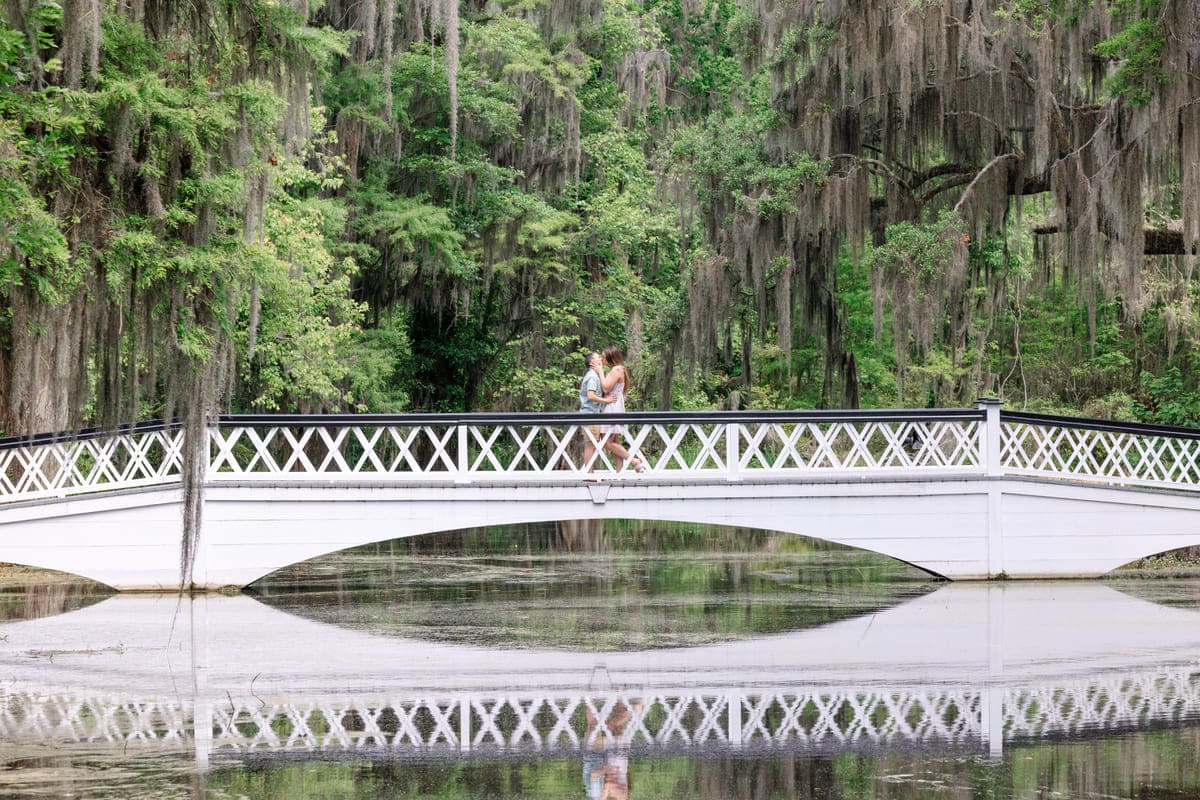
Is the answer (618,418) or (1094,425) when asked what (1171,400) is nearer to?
(1094,425)

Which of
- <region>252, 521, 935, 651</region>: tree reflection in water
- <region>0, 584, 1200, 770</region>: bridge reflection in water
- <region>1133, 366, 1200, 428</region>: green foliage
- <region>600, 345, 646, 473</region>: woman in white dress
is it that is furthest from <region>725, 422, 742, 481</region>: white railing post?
<region>1133, 366, 1200, 428</region>: green foliage

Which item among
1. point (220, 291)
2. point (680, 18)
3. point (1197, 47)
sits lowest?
point (220, 291)

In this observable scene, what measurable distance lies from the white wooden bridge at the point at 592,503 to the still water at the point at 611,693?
62 cm

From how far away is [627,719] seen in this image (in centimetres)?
879

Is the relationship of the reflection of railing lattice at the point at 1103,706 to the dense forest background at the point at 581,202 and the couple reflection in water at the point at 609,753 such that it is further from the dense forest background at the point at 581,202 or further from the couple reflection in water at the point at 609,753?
the dense forest background at the point at 581,202

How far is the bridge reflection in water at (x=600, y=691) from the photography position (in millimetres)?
8234

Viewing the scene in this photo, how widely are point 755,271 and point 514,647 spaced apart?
14.0 m

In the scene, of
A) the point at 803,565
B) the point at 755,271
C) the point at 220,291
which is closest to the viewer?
the point at 220,291

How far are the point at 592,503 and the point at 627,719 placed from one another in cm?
857

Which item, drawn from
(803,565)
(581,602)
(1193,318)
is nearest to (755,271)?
(803,565)

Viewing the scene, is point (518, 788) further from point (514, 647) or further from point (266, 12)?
point (266, 12)

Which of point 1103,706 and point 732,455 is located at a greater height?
point 732,455

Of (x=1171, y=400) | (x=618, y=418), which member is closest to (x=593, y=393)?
(x=618, y=418)

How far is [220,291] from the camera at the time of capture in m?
11.3
